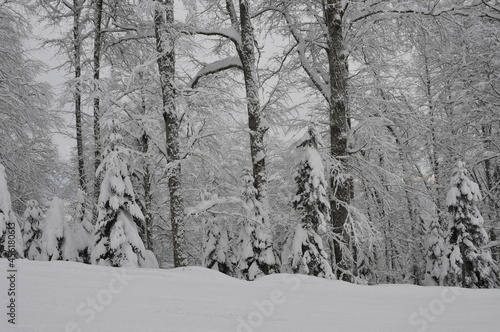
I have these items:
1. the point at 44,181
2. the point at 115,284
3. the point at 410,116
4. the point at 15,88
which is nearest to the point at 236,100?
the point at 410,116

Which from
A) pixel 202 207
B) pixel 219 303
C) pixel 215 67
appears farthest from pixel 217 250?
pixel 219 303

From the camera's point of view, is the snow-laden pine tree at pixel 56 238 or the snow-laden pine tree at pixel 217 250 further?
the snow-laden pine tree at pixel 217 250

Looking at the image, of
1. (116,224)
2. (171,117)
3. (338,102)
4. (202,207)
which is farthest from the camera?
(116,224)

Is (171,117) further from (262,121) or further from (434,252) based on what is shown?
(434,252)

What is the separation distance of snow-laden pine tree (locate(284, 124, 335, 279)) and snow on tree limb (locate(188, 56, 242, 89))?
268cm

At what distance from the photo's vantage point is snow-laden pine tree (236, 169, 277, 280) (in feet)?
29.4

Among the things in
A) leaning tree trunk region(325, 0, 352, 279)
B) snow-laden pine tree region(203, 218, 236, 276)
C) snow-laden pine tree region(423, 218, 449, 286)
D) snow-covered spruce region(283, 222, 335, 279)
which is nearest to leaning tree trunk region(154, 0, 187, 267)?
snow-covered spruce region(283, 222, 335, 279)

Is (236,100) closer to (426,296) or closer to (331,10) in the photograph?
(331,10)

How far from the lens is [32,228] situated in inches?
506

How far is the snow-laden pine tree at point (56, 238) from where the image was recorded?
1059cm

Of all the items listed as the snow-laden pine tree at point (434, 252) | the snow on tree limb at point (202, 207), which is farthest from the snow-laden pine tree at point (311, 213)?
the snow-laden pine tree at point (434, 252)

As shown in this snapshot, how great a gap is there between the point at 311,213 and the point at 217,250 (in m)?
7.81

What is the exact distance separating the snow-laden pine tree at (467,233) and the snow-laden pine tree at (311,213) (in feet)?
20.9

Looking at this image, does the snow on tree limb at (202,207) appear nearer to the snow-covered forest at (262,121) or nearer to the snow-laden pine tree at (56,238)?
the snow-covered forest at (262,121)
